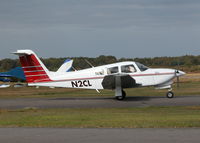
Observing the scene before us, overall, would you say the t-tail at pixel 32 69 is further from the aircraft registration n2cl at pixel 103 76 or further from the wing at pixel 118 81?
the wing at pixel 118 81

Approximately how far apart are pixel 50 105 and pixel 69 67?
16737 mm

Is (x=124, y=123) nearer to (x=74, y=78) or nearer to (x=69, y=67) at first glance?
(x=74, y=78)

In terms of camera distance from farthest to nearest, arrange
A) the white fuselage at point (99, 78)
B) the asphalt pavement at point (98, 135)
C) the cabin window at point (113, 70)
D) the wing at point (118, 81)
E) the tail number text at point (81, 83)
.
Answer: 1. the tail number text at point (81, 83)
2. the white fuselage at point (99, 78)
3. the cabin window at point (113, 70)
4. the wing at point (118, 81)
5. the asphalt pavement at point (98, 135)

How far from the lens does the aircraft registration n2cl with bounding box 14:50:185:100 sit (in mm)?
24594

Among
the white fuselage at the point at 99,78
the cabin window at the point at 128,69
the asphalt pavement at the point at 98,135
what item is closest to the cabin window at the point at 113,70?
the white fuselage at the point at 99,78

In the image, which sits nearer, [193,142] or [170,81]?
[193,142]

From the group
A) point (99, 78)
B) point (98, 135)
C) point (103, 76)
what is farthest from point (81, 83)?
point (98, 135)

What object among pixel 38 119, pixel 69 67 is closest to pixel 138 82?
pixel 38 119

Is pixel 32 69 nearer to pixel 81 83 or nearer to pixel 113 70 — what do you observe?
pixel 81 83

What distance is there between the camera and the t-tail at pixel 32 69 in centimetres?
2531

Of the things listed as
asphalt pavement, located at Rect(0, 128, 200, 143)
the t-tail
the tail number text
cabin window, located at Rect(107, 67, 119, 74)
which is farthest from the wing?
asphalt pavement, located at Rect(0, 128, 200, 143)

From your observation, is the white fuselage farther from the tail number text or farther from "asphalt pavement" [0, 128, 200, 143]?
"asphalt pavement" [0, 128, 200, 143]

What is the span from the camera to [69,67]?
39125mm

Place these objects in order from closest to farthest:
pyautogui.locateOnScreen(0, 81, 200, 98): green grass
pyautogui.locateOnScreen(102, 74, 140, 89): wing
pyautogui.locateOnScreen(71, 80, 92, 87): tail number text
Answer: pyautogui.locateOnScreen(102, 74, 140, 89): wing → pyautogui.locateOnScreen(71, 80, 92, 87): tail number text → pyautogui.locateOnScreen(0, 81, 200, 98): green grass
